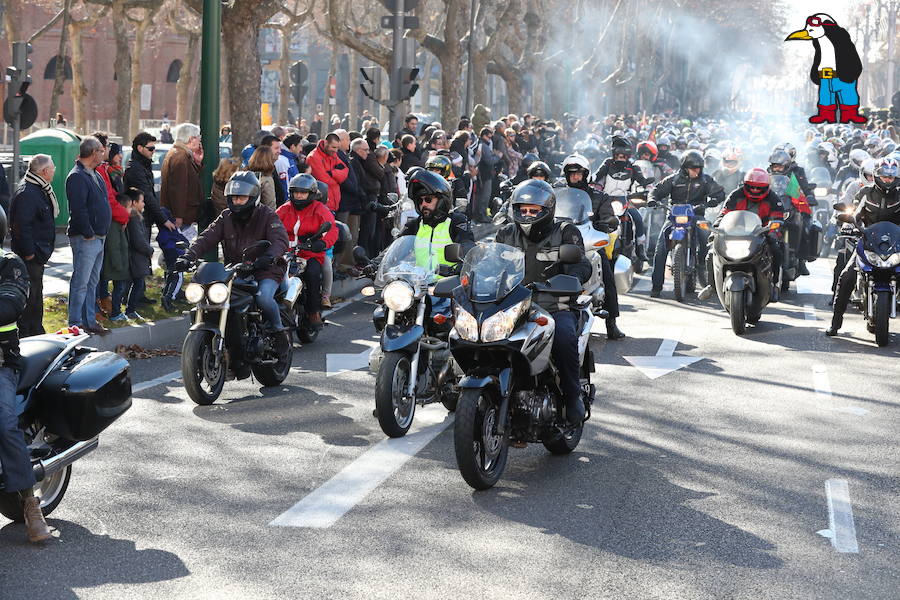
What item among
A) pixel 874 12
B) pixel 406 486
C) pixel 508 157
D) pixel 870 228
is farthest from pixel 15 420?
pixel 874 12

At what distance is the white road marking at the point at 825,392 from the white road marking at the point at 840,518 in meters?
2.32

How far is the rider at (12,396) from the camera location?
21.1ft

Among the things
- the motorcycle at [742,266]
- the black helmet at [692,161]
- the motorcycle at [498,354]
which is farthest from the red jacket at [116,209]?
the black helmet at [692,161]

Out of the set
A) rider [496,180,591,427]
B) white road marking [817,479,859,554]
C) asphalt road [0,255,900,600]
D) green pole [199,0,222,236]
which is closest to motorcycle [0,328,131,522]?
asphalt road [0,255,900,600]

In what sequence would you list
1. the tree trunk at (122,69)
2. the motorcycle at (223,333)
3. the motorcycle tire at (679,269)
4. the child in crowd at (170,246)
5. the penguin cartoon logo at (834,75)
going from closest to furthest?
the motorcycle at (223,333) → the child in crowd at (170,246) → the motorcycle tire at (679,269) → the tree trunk at (122,69) → the penguin cartoon logo at (834,75)

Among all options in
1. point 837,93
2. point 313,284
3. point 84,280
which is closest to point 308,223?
point 313,284

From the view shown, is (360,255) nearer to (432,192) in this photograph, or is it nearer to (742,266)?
(432,192)

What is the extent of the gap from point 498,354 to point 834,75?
59110mm

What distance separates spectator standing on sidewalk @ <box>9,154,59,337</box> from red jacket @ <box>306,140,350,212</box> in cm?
572

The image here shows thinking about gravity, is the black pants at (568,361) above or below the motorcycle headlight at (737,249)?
below

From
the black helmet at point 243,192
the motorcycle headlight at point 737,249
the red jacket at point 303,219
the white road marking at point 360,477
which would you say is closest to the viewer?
the white road marking at point 360,477

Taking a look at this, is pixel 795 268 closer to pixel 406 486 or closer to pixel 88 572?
pixel 406 486

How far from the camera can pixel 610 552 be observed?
6773 mm

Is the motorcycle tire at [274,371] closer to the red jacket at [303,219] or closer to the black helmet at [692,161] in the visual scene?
the red jacket at [303,219]
